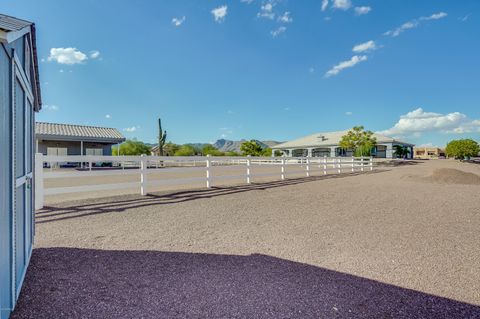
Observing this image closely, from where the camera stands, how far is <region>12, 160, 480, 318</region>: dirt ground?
2.41 meters

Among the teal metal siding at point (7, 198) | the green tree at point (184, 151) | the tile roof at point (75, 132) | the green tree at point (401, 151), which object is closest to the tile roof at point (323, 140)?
the green tree at point (401, 151)

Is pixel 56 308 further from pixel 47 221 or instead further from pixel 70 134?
pixel 70 134

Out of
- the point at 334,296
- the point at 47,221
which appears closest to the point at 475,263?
the point at 334,296

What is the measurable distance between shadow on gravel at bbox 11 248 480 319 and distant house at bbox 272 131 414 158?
44.5 meters

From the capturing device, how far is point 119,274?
3.00 metres

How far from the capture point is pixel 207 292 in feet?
8.60

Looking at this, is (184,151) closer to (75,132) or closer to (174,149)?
(174,149)

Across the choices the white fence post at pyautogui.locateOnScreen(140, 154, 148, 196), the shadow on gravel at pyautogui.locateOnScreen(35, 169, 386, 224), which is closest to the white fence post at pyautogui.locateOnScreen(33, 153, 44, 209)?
the shadow on gravel at pyautogui.locateOnScreen(35, 169, 386, 224)

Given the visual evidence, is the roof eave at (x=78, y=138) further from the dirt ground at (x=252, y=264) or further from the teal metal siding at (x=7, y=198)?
the teal metal siding at (x=7, y=198)

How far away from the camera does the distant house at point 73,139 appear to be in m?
23.9

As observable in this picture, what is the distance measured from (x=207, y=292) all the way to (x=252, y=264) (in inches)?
32.7

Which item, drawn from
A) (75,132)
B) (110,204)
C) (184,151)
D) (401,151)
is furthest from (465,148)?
(110,204)

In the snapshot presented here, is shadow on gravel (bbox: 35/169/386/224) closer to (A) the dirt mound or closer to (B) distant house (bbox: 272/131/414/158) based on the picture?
(A) the dirt mound

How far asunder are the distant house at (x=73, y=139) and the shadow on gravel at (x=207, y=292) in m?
24.6
